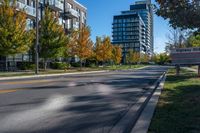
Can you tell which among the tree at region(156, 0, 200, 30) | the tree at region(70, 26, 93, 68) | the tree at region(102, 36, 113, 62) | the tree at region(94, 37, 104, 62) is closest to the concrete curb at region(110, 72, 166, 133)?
the tree at region(156, 0, 200, 30)

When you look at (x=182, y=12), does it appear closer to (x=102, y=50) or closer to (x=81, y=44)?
(x=81, y=44)

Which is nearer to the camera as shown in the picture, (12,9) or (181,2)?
(181,2)

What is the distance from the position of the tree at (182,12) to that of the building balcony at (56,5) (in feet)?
154

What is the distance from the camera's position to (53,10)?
204ft

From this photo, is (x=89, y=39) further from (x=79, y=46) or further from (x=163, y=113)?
(x=163, y=113)

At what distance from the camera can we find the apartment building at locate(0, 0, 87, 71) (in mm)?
47531

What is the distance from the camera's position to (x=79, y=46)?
56219 mm

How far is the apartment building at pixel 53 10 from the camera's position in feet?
156

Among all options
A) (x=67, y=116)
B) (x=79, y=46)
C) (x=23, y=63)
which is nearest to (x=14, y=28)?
(x=23, y=63)

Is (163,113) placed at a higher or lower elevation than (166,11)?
lower

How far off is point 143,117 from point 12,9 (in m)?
32.6

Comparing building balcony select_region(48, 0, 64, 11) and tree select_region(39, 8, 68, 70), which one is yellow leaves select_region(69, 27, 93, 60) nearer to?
building balcony select_region(48, 0, 64, 11)

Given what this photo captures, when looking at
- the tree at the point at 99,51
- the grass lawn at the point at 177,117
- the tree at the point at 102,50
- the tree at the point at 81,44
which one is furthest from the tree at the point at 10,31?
the tree at the point at 102,50

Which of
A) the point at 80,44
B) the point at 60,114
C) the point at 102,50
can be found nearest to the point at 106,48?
the point at 102,50
